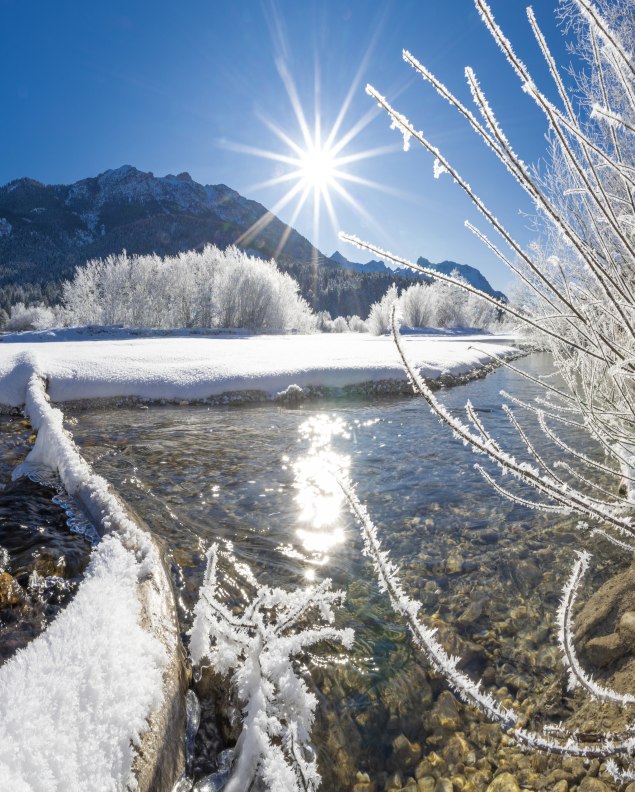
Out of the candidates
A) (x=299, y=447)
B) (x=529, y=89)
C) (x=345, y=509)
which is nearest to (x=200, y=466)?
(x=299, y=447)

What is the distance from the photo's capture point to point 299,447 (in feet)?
19.6

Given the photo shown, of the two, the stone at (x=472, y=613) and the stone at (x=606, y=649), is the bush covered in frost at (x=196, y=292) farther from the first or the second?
the stone at (x=606, y=649)

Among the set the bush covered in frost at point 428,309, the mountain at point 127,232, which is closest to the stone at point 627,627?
the bush covered in frost at point 428,309

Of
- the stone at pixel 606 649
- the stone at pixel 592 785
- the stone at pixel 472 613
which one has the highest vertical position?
the stone at pixel 606 649

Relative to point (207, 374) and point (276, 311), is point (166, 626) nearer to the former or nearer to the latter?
point (207, 374)

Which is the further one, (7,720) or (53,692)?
(53,692)

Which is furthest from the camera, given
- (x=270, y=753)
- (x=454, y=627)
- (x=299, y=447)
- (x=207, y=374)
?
(x=207, y=374)

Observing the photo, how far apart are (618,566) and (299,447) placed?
13.0ft

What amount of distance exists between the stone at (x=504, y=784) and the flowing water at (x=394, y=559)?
3 centimetres

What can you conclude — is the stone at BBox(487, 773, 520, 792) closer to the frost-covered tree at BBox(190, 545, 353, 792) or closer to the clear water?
the frost-covered tree at BBox(190, 545, 353, 792)

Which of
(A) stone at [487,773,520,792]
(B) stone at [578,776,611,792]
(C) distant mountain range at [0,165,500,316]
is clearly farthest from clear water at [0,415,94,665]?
(C) distant mountain range at [0,165,500,316]

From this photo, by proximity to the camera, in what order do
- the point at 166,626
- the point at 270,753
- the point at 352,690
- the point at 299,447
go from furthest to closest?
the point at 299,447 < the point at 352,690 < the point at 166,626 < the point at 270,753

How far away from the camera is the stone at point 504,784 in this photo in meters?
1.59

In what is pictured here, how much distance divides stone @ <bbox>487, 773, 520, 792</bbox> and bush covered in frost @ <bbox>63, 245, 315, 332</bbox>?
35.4 m
